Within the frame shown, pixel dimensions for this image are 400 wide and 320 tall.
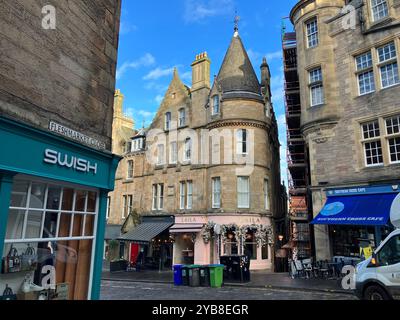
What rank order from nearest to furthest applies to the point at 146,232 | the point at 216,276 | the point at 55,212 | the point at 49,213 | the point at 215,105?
the point at 49,213 < the point at 55,212 < the point at 216,276 < the point at 146,232 < the point at 215,105

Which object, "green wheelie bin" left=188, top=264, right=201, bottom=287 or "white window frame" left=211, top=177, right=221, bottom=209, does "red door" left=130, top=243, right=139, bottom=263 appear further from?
"green wheelie bin" left=188, top=264, right=201, bottom=287

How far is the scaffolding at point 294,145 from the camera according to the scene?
91.4 feet

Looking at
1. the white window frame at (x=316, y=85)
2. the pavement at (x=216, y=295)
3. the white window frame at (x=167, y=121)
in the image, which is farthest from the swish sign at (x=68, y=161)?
the white window frame at (x=167, y=121)

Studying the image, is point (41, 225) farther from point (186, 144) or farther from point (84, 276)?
point (186, 144)

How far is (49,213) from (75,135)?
1787 mm

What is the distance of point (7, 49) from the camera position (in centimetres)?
569

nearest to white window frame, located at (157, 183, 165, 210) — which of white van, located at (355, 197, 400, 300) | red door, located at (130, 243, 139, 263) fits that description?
red door, located at (130, 243, 139, 263)

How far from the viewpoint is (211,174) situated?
24672mm

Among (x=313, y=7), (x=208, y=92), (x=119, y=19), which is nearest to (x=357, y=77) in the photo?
(x=313, y=7)

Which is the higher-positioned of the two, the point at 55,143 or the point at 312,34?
the point at 312,34

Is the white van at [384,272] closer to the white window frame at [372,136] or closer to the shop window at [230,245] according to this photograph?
the white window frame at [372,136]

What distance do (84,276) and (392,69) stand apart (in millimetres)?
16956

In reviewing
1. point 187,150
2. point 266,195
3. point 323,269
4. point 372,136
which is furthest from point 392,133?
point 187,150

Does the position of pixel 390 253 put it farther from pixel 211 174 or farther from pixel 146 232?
pixel 146 232
